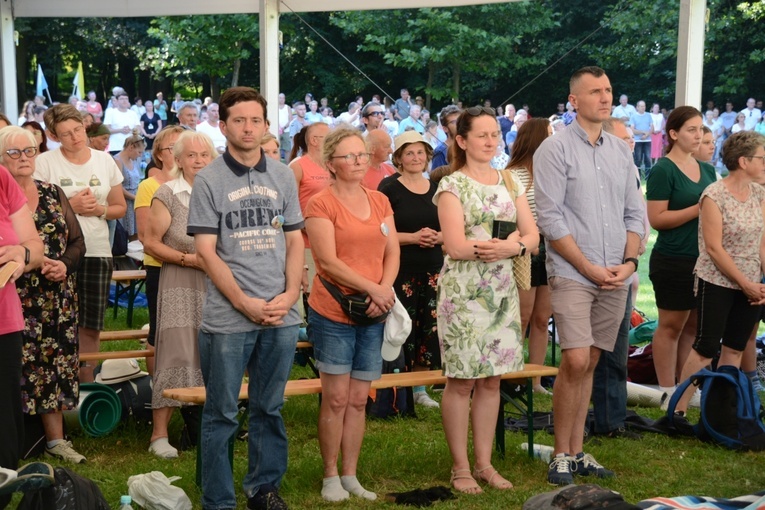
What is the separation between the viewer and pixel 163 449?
223 inches

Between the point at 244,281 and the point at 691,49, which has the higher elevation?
the point at 691,49

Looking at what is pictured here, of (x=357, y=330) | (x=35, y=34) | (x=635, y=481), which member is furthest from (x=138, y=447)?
(x=35, y=34)

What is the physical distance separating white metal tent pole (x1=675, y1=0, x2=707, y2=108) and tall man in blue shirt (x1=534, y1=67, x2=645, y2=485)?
8.95 ft

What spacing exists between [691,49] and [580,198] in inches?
125

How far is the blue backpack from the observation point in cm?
583

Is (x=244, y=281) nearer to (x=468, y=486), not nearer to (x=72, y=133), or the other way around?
(x=468, y=486)

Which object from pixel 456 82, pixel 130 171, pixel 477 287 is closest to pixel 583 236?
pixel 477 287

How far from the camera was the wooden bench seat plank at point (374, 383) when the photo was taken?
5.02 meters

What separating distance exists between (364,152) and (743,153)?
255 centimetres

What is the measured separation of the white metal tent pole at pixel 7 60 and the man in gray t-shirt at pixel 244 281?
6468mm

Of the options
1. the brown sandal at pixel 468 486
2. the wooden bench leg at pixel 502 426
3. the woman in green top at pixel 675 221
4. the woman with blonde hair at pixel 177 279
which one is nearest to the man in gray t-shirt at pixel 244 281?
the brown sandal at pixel 468 486

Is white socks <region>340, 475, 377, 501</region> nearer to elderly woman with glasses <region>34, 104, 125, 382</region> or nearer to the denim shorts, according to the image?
the denim shorts

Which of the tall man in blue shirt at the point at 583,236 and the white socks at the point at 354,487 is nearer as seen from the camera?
the white socks at the point at 354,487

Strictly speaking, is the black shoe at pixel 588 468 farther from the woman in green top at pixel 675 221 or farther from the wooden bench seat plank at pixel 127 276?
the wooden bench seat plank at pixel 127 276
